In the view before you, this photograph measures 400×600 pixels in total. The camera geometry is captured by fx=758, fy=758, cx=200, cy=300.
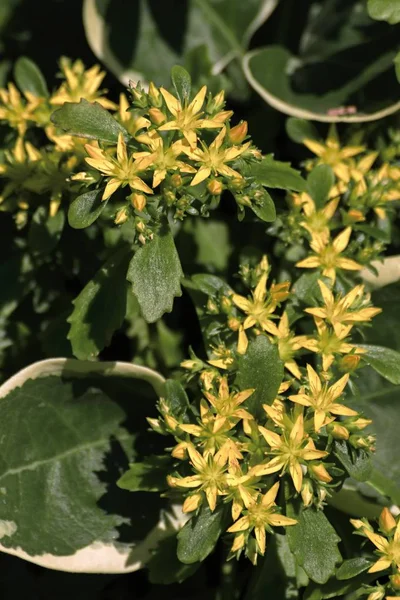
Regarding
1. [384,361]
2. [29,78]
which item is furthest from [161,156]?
[29,78]

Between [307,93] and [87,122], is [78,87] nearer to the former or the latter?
[87,122]

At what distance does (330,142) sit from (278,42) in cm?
59

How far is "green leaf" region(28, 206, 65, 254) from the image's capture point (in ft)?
5.32

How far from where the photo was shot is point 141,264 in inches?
51.8

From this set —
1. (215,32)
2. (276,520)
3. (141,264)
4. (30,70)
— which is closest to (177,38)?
(215,32)

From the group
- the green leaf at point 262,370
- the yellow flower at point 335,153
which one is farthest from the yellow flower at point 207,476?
the yellow flower at point 335,153

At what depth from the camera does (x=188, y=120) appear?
1.31 m

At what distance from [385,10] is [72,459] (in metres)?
1.16

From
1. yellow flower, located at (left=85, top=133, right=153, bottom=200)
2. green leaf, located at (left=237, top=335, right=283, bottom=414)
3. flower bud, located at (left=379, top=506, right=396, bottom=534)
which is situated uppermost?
yellow flower, located at (left=85, top=133, right=153, bottom=200)

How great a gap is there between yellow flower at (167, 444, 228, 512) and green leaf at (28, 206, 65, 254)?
1.92 ft

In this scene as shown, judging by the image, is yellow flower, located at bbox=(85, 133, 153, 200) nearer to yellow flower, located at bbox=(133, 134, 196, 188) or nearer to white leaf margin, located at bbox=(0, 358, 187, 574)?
yellow flower, located at bbox=(133, 134, 196, 188)

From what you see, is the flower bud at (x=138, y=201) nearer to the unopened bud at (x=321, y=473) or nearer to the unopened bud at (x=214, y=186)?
the unopened bud at (x=214, y=186)

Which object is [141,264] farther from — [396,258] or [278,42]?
[278,42]

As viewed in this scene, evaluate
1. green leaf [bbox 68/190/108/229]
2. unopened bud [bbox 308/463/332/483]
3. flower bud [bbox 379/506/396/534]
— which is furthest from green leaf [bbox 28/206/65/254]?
flower bud [bbox 379/506/396/534]
